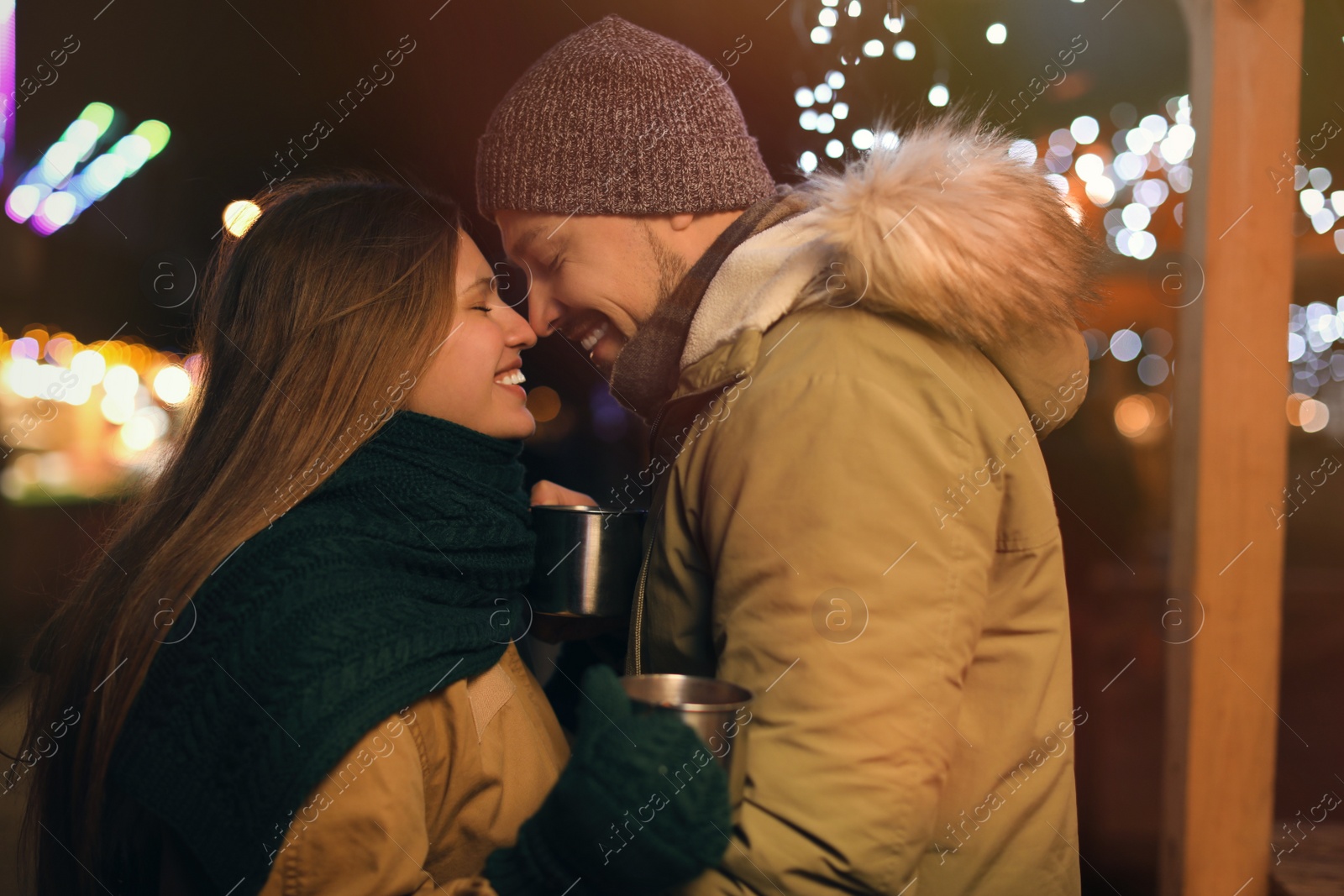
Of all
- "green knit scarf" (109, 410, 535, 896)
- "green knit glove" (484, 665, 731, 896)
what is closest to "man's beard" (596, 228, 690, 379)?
"green knit scarf" (109, 410, 535, 896)

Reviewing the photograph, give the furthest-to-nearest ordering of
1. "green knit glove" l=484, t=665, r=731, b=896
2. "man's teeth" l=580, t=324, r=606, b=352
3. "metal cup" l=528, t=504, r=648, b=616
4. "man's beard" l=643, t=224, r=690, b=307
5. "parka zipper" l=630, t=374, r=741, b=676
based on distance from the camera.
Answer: "man's teeth" l=580, t=324, r=606, b=352, "man's beard" l=643, t=224, r=690, b=307, "metal cup" l=528, t=504, r=648, b=616, "parka zipper" l=630, t=374, r=741, b=676, "green knit glove" l=484, t=665, r=731, b=896

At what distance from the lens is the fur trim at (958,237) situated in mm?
1150

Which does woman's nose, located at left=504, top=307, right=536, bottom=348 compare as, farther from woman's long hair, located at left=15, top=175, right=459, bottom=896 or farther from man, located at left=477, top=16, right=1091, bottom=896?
man, located at left=477, top=16, right=1091, bottom=896

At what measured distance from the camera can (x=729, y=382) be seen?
48.4 inches

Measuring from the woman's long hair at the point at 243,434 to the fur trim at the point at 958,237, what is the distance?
767mm

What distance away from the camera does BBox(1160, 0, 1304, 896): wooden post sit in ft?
6.37

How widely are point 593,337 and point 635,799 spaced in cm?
102

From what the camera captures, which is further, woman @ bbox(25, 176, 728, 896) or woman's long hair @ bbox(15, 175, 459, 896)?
woman's long hair @ bbox(15, 175, 459, 896)

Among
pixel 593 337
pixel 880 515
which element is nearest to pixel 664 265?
pixel 593 337

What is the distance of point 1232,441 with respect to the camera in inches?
77.9

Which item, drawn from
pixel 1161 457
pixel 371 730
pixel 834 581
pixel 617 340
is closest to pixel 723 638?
pixel 834 581

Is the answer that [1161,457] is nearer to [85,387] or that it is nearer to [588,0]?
[588,0]

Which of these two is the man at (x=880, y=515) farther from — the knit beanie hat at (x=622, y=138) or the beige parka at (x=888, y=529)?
the knit beanie hat at (x=622, y=138)

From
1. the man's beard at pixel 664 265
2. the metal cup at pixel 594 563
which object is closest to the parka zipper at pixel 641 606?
the metal cup at pixel 594 563
